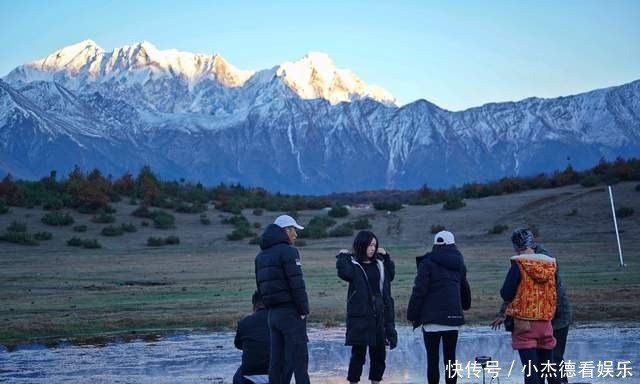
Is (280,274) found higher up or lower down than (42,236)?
lower down

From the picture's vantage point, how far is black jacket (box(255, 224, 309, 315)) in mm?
12156

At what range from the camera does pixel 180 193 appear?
206 feet

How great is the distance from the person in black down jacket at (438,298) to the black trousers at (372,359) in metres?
0.53

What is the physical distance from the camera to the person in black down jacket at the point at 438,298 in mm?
13289

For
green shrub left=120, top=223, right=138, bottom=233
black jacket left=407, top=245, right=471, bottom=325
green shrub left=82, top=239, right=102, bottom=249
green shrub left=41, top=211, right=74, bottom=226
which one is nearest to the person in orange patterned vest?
black jacket left=407, top=245, right=471, bottom=325

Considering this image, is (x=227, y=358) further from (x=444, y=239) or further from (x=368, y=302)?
(x=444, y=239)

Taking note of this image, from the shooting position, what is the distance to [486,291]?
90.0 feet

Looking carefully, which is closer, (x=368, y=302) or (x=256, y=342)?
(x=256, y=342)

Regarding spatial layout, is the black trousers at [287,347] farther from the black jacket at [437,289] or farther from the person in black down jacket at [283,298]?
the black jacket at [437,289]

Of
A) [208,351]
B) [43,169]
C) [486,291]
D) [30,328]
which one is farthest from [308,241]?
[43,169]

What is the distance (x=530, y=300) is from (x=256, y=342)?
10.8ft

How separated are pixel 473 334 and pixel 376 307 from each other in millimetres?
6672

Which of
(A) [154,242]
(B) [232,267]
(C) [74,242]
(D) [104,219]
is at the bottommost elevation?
(B) [232,267]

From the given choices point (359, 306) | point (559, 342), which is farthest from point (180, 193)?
point (559, 342)
